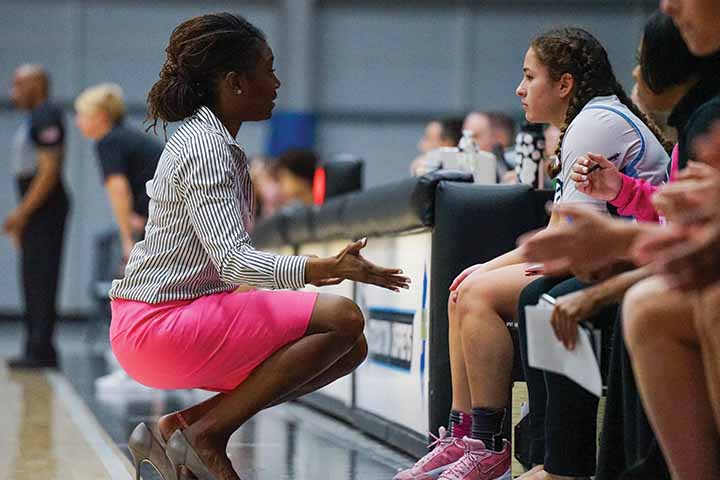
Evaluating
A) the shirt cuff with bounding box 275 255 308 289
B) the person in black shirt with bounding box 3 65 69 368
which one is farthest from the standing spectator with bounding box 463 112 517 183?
the person in black shirt with bounding box 3 65 69 368

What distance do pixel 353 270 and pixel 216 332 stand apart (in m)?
0.35

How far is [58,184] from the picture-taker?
710 centimetres

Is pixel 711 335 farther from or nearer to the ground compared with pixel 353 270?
farther from the ground

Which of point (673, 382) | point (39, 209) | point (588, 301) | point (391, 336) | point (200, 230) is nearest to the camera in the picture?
point (673, 382)

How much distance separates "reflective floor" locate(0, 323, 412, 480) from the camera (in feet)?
10.3

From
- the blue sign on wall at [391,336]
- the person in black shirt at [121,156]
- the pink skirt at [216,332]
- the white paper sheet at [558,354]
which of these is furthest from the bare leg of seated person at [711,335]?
the person in black shirt at [121,156]

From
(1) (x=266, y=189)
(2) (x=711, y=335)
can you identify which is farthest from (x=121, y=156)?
(2) (x=711, y=335)

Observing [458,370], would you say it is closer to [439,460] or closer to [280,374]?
[439,460]

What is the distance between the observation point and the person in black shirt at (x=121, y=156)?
584 centimetres

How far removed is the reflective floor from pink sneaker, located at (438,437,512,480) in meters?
0.39

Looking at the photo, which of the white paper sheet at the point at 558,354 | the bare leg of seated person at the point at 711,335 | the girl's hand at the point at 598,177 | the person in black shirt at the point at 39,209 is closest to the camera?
the bare leg of seated person at the point at 711,335

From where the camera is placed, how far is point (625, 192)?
240 centimetres

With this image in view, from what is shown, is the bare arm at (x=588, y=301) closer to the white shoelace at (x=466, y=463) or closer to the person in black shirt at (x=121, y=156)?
the white shoelace at (x=466, y=463)

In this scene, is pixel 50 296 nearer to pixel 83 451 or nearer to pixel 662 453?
pixel 83 451
